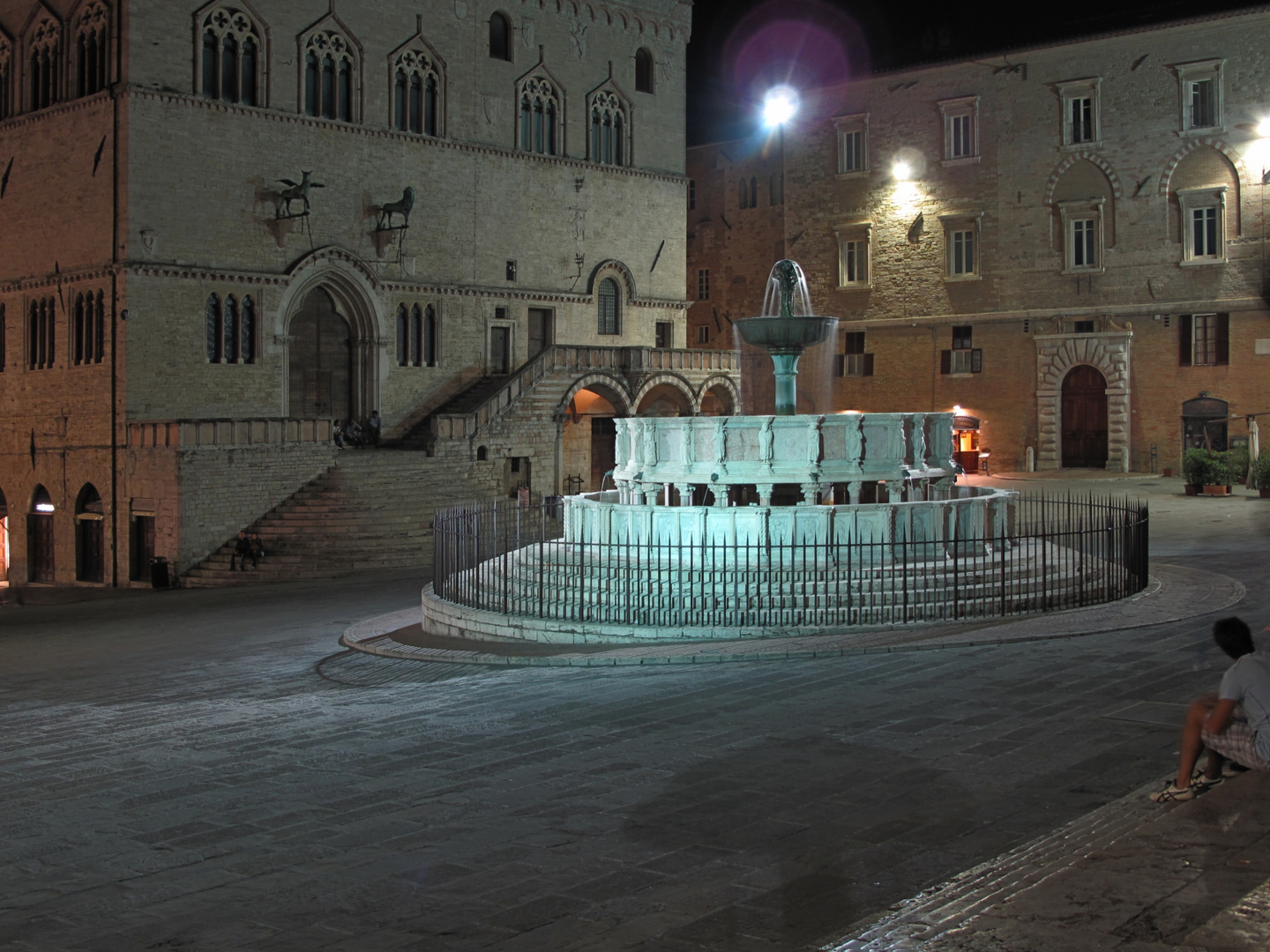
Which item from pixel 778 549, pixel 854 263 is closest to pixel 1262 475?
pixel 854 263

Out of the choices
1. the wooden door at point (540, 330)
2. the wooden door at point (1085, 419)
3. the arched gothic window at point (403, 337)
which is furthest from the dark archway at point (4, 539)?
the wooden door at point (1085, 419)

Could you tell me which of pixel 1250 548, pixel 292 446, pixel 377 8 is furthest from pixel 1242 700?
pixel 377 8

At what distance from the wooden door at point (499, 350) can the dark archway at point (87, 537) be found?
11.3 meters

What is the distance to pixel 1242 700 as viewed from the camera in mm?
6797

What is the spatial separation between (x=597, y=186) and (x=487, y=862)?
34553 mm

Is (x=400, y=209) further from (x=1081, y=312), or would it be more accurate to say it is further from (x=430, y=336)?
(x=1081, y=312)

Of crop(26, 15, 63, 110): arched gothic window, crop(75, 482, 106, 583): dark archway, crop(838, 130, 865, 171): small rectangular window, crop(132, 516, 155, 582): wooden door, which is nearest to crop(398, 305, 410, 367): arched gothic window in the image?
crop(75, 482, 106, 583): dark archway

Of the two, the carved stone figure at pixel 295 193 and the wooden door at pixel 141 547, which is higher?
the carved stone figure at pixel 295 193

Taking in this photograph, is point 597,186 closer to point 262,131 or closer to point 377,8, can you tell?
point 377,8

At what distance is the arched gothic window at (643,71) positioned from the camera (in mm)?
41062

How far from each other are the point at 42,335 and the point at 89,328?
2055mm

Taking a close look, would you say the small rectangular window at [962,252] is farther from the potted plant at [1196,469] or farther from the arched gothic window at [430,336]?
the arched gothic window at [430,336]

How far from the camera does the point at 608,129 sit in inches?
1575

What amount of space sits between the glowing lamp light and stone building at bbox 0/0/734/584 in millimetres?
7052
